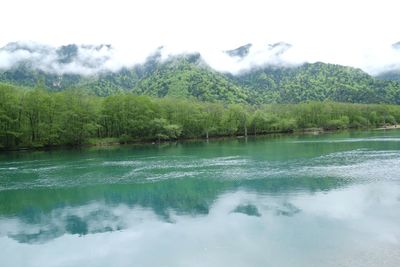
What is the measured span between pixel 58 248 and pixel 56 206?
9.95m

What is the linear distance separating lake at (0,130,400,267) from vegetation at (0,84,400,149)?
127 ft

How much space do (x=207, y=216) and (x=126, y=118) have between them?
77808 mm

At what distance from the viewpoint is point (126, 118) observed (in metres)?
98.8

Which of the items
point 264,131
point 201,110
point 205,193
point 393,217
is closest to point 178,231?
point 205,193

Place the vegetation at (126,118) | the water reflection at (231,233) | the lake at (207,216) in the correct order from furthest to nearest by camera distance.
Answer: the vegetation at (126,118), the lake at (207,216), the water reflection at (231,233)

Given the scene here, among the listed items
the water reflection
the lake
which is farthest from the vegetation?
the water reflection

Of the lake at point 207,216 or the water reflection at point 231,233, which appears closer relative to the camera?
the water reflection at point 231,233

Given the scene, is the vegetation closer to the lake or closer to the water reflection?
the lake

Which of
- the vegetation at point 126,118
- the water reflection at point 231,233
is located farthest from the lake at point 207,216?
the vegetation at point 126,118

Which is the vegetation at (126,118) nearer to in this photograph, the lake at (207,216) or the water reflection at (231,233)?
the lake at (207,216)

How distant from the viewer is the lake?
1720 cm

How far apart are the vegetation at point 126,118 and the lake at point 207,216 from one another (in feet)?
127

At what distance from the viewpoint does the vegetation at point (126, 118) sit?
79.6 meters

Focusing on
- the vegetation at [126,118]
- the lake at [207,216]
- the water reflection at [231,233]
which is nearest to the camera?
the water reflection at [231,233]
